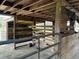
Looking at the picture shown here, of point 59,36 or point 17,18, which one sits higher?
point 17,18

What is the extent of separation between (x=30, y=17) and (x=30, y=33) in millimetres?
1206

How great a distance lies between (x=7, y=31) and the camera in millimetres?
7395

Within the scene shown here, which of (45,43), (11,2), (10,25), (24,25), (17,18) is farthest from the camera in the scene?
(10,25)

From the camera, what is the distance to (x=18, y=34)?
257 inches

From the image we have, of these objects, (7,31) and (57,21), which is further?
(7,31)

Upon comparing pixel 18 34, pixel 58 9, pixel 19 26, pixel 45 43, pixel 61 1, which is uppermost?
pixel 61 1

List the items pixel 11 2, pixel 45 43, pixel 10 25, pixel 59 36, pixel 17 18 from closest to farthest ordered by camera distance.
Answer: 1. pixel 59 36
2. pixel 11 2
3. pixel 17 18
4. pixel 45 43
5. pixel 10 25

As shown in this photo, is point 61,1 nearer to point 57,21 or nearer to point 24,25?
point 57,21

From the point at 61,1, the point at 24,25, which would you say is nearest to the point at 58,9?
the point at 61,1

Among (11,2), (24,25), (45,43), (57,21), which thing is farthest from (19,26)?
(57,21)

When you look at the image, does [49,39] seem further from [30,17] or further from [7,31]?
[7,31]

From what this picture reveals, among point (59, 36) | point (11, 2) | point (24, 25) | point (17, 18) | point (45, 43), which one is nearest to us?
point (59, 36)

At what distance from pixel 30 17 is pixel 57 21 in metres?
4.07

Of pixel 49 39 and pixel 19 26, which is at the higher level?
pixel 19 26
